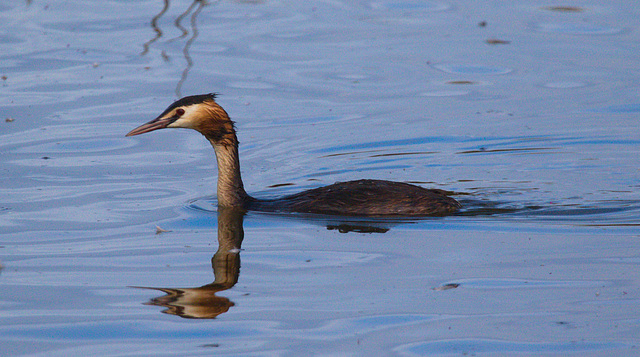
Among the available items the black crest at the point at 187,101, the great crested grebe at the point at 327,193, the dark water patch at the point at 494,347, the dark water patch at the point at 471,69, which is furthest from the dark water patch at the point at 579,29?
the dark water patch at the point at 494,347

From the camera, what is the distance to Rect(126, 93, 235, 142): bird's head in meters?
9.68

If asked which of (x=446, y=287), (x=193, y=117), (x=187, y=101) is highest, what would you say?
(x=187, y=101)

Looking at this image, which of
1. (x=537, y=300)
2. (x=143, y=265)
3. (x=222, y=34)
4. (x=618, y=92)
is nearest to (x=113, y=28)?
(x=222, y=34)

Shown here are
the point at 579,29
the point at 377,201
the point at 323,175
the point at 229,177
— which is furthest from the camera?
the point at 579,29

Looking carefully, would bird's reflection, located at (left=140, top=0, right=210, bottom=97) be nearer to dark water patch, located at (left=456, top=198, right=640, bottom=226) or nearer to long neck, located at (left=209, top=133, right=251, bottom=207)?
long neck, located at (left=209, top=133, right=251, bottom=207)

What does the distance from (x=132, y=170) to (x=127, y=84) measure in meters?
4.00

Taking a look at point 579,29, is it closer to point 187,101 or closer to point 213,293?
Result: point 187,101

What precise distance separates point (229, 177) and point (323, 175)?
1843 mm

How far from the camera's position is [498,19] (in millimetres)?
19172

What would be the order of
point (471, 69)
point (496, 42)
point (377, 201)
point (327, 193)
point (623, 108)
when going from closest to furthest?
point (377, 201) → point (327, 193) → point (623, 108) → point (471, 69) → point (496, 42)

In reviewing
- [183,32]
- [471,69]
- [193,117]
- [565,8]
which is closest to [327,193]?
[193,117]

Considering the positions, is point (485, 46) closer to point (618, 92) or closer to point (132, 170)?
point (618, 92)

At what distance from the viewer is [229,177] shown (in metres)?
10.2

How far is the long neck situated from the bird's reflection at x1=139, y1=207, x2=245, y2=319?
913 millimetres
